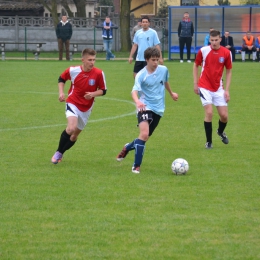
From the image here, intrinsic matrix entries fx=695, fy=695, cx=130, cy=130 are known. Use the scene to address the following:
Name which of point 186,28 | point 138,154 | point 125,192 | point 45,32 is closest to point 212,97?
point 138,154

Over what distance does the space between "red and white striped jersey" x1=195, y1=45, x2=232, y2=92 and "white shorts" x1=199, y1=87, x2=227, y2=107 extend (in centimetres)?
6

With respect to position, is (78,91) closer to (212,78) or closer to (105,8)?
(212,78)

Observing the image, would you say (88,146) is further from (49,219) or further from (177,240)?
(177,240)

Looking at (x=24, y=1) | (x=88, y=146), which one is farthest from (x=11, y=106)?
(x=24, y=1)

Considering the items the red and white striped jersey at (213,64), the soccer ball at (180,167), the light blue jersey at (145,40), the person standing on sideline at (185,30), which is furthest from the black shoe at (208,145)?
the person standing on sideline at (185,30)

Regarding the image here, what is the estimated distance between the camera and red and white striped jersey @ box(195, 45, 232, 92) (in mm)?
10961

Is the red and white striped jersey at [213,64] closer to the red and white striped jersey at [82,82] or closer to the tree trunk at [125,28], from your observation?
the red and white striped jersey at [82,82]

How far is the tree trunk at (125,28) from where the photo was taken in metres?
43.5

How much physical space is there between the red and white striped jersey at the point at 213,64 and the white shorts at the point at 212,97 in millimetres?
59

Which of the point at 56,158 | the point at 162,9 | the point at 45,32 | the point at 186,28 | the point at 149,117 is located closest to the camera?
the point at 149,117

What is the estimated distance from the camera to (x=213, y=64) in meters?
11.0

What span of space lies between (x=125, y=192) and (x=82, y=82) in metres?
2.32

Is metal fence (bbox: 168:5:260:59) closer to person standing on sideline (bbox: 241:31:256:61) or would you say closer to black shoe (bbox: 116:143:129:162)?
person standing on sideline (bbox: 241:31:256:61)

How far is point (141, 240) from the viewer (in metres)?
5.98
